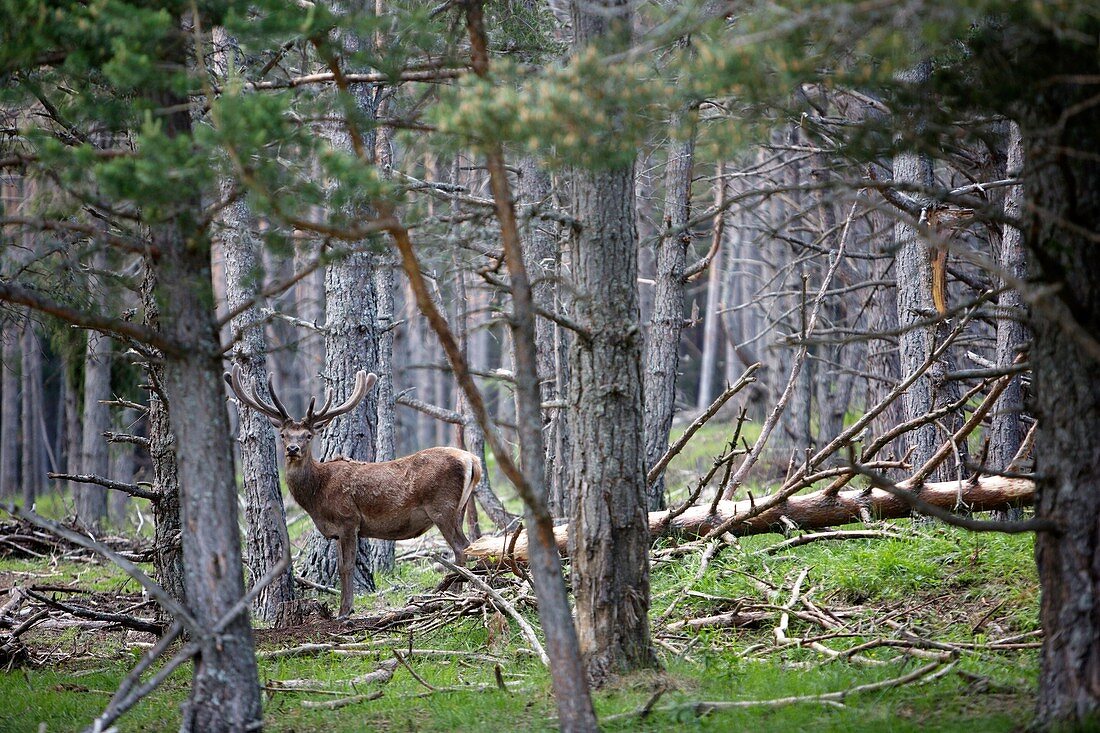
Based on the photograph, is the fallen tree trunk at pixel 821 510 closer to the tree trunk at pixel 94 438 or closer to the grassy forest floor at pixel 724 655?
the grassy forest floor at pixel 724 655

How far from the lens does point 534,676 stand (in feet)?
24.3

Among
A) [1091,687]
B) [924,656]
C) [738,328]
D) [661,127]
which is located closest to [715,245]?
[661,127]

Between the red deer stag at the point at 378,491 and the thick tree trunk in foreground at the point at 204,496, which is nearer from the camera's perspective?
the thick tree trunk in foreground at the point at 204,496

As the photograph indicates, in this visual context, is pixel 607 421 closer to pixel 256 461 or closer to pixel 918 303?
pixel 256 461

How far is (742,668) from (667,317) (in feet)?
Answer: 15.8

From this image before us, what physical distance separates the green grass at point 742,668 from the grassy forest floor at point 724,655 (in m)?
0.02

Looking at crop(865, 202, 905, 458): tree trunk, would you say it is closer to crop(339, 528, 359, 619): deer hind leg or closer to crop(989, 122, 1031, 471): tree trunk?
crop(989, 122, 1031, 471): tree trunk

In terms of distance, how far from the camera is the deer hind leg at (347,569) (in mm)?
10078

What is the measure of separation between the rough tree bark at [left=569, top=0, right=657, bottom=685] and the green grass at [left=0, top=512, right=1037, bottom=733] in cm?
40

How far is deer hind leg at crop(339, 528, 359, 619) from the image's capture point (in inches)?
397

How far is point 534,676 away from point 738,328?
30.9 metres

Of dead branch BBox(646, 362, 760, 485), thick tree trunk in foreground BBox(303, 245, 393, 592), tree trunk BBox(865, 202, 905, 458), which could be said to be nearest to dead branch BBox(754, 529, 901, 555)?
dead branch BBox(646, 362, 760, 485)

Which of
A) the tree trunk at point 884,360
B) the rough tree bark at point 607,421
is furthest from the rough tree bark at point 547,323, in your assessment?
the rough tree bark at point 607,421

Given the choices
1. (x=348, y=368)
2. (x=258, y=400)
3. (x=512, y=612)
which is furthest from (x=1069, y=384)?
(x=348, y=368)
